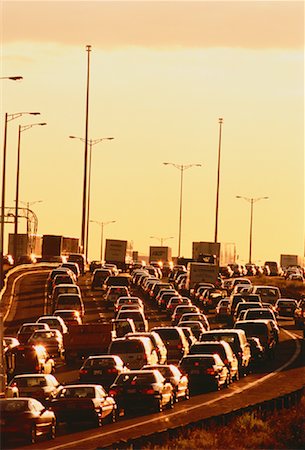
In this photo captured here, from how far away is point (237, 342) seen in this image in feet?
179

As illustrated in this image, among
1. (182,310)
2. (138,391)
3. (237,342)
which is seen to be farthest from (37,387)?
(182,310)

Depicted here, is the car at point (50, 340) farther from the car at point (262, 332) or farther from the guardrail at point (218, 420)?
the guardrail at point (218, 420)

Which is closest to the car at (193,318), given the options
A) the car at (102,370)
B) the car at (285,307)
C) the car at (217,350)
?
the car at (285,307)

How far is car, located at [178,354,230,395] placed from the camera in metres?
48.8

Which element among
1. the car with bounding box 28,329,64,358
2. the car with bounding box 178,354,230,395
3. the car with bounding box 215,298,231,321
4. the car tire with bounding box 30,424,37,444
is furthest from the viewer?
the car with bounding box 215,298,231,321

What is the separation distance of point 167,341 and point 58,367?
4103 mm

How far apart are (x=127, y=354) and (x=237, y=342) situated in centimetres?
469

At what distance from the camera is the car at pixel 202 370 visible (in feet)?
160

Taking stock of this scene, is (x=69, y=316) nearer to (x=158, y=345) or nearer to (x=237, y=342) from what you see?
(x=158, y=345)

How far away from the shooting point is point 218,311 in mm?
81688

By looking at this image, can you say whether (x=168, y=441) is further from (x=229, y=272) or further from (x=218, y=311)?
(x=229, y=272)

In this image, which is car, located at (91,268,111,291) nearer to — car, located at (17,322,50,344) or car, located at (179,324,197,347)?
car, located at (17,322,50,344)

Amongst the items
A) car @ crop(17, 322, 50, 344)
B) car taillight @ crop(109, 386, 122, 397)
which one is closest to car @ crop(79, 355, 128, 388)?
car taillight @ crop(109, 386, 122, 397)

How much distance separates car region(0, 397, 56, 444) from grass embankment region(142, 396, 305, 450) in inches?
163
